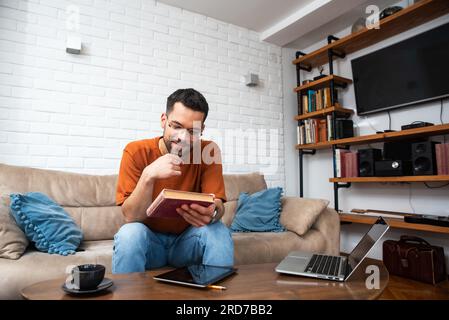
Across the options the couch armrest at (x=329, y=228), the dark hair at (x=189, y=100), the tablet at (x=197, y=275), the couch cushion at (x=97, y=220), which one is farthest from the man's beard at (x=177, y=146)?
the couch armrest at (x=329, y=228)

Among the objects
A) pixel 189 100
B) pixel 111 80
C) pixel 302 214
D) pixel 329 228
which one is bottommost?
pixel 329 228

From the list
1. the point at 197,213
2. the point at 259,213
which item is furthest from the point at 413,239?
the point at 197,213

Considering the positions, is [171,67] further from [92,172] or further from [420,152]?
[420,152]

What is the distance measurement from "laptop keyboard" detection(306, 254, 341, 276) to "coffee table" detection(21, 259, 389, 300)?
5 centimetres

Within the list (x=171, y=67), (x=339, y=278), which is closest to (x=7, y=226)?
(x=339, y=278)

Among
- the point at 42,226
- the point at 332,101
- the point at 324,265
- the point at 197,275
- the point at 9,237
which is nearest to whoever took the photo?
the point at 197,275

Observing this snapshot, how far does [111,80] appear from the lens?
251 centimetres

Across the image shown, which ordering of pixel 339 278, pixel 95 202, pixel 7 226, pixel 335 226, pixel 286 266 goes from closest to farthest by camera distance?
pixel 339 278 < pixel 286 266 < pixel 7 226 < pixel 95 202 < pixel 335 226

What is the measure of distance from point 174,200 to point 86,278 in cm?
31

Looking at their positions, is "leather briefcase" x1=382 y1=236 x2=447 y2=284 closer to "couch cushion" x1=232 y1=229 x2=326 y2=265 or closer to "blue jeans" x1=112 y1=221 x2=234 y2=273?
"couch cushion" x1=232 y1=229 x2=326 y2=265

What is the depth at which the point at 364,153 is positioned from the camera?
269 cm

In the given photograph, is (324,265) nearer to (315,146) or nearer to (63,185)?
(63,185)

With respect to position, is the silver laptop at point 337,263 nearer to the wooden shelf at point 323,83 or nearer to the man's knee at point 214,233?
the man's knee at point 214,233

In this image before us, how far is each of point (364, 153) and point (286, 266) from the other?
2005 millimetres
